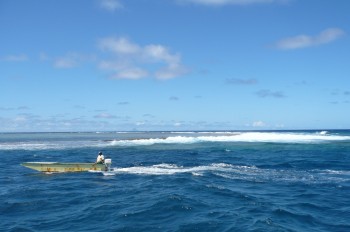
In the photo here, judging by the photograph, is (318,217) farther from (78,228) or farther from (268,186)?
(78,228)

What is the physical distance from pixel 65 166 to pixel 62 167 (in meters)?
0.37

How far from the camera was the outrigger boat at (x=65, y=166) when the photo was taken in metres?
34.0

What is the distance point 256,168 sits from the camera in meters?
36.0

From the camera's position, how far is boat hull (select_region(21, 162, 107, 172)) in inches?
1339

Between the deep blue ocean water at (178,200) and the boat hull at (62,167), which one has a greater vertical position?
the boat hull at (62,167)

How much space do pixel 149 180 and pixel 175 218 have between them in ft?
36.5

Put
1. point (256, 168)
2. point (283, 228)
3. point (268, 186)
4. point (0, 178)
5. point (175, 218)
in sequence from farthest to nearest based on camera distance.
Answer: point (256, 168) < point (0, 178) < point (268, 186) < point (175, 218) < point (283, 228)

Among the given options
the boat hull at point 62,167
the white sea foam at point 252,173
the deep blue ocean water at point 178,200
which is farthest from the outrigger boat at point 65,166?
the white sea foam at point 252,173

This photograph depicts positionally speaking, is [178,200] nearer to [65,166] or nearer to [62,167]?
[65,166]

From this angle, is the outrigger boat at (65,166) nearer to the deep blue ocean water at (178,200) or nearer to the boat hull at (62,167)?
the boat hull at (62,167)

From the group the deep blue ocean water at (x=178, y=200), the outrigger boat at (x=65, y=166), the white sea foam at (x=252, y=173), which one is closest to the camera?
the deep blue ocean water at (x=178, y=200)

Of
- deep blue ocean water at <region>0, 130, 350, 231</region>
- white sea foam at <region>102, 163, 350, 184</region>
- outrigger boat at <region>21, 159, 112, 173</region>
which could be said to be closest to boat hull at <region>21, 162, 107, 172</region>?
outrigger boat at <region>21, 159, 112, 173</region>

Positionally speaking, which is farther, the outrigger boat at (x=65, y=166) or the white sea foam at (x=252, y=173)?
the outrigger boat at (x=65, y=166)

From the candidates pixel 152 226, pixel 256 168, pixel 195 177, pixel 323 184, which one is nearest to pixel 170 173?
pixel 195 177
